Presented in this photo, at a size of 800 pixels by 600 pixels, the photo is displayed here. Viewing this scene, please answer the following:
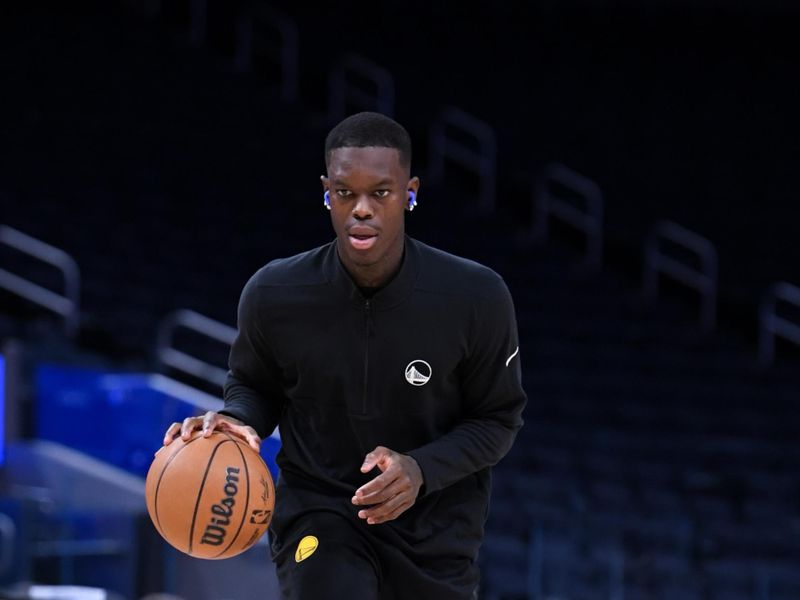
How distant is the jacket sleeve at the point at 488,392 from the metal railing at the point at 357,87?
1171cm

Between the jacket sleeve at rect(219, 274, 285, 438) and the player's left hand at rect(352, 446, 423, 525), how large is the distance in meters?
0.42

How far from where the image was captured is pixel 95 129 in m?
13.8

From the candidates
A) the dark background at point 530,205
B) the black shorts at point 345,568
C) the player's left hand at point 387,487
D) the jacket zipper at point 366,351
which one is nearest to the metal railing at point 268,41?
the dark background at point 530,205

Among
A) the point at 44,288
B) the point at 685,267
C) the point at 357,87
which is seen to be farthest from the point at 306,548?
the point at 357,87

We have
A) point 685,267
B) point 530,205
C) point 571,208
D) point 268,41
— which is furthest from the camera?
point 268,41

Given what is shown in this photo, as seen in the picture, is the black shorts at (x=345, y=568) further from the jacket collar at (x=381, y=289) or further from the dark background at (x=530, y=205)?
the dark background at (x=530, y=205)

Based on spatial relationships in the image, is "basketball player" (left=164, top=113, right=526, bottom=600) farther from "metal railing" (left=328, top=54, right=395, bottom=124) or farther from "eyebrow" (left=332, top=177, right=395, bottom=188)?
"metal railing" (left=328, top=54, right=395, bottom=124)

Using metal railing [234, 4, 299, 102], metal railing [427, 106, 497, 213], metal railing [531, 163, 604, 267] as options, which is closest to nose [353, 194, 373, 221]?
metal railing [531, 163, 604, 267]

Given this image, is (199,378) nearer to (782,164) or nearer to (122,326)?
(122,326)

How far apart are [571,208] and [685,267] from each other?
131 cm

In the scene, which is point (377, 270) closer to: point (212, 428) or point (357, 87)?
point (212, 428)

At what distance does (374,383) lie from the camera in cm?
328

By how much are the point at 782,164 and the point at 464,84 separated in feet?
11.0

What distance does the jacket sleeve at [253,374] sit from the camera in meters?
3.35
